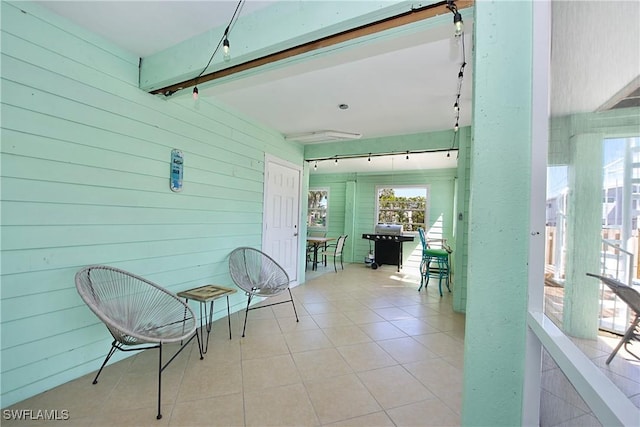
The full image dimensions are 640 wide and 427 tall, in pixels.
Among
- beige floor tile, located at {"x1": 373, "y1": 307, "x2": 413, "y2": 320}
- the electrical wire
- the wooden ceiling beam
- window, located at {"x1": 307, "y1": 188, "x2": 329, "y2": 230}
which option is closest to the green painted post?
the wooden ceiling beam

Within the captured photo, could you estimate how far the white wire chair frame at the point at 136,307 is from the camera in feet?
5.95

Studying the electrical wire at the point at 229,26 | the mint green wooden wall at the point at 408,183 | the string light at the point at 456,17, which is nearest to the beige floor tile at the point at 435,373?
the mint green wooden wall at the point at 408,183

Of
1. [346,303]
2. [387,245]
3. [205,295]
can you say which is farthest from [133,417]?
[387,245]

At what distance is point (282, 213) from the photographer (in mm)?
4492

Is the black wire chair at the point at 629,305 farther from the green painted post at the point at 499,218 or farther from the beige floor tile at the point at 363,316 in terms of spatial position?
the beige floor tile at the point at 363,316

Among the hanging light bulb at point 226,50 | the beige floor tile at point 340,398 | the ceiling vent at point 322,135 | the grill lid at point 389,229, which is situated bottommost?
the beige floor tile at point 340,398

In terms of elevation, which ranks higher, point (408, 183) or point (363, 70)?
point (363, 70)

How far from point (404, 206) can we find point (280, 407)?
624cm

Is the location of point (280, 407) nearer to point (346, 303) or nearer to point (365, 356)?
point (365, 356)

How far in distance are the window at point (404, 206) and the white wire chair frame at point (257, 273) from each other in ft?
14.9

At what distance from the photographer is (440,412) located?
1758mm

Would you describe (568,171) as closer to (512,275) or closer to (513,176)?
(513,176)

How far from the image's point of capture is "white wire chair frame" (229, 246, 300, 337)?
3117 mm

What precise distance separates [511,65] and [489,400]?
1223mm
